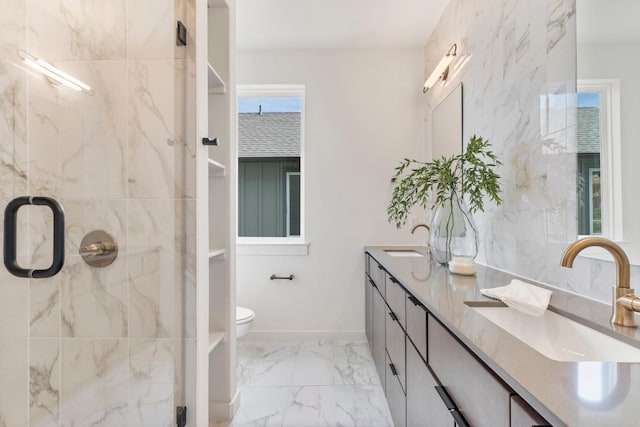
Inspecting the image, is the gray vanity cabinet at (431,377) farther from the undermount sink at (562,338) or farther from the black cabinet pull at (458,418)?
the undermount sink at (562,338)

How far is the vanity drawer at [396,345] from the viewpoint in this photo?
146 cm

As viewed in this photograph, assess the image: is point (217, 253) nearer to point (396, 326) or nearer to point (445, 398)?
point (396, 326)

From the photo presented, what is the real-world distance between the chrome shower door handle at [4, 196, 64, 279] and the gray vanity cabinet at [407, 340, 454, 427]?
1.19m

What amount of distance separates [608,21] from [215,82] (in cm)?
157

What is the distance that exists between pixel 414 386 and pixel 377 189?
1.97 m

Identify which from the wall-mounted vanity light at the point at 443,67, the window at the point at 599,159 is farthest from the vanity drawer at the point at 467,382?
the wall-mounted vanity light at the point at 443,67

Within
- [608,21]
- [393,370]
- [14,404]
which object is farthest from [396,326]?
[14,404]

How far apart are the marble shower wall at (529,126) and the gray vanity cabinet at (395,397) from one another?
0.74 metres

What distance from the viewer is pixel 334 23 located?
8.64ft

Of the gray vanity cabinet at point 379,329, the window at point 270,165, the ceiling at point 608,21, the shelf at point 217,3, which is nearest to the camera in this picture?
Answer: the ceiling at point 608,21

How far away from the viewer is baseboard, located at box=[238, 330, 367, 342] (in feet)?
9.87

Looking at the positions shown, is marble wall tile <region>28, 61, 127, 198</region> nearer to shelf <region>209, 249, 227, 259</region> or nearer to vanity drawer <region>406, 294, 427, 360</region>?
shelf <region>209, 249, 227, 259</region>

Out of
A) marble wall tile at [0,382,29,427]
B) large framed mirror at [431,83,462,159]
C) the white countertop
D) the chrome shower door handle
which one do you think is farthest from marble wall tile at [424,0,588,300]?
marble wall tile at [0,382,29,427]

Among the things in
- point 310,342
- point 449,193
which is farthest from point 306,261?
point 449,193
